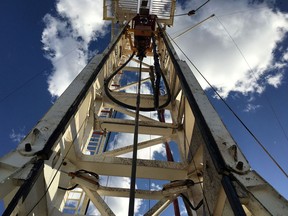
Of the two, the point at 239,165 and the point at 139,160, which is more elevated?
the point at 139,160

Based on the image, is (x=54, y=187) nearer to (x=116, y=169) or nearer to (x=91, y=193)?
(x=91, y=193)

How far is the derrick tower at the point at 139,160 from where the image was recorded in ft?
6.09

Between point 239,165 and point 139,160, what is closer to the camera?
point 239,165

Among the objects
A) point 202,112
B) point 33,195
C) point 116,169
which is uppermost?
point 116,169

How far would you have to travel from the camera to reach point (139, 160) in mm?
3654

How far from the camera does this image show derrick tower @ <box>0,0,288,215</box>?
1857 mm

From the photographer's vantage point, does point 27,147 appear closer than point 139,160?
Yes

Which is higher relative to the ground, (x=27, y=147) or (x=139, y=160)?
(x=139, y=160)

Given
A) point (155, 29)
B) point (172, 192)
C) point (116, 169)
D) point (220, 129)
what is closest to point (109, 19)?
point (155, 29)

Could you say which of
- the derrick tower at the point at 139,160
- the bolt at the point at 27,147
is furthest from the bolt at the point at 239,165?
the bolt at the point at 27,147

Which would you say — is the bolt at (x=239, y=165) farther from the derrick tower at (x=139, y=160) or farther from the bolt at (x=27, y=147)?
the bolt at (x=27, y=147)

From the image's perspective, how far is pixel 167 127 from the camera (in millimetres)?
4832

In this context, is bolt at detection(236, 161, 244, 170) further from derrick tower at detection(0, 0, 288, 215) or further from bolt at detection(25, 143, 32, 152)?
bolt at detection(25, 143, 32, 152)

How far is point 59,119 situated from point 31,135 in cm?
28
